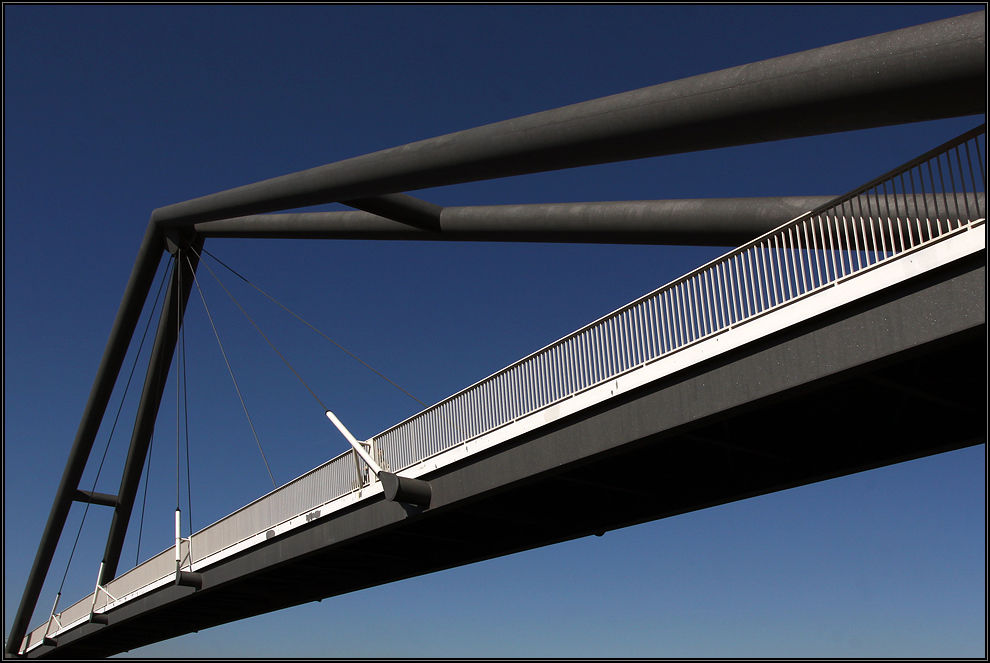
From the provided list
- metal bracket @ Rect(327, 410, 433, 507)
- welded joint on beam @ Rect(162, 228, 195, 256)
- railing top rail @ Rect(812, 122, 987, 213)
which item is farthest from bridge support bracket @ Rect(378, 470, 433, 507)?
welded joint on beam @ Rect(162, 228, 195, 256)

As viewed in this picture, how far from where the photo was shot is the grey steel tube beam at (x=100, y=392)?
30.2m

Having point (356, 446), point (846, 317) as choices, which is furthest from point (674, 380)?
point (356, 446)

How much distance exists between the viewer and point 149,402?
31.8 metres

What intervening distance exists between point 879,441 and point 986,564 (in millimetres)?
6964

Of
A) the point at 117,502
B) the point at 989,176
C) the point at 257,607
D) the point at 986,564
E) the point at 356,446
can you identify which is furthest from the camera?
the point at 117,502

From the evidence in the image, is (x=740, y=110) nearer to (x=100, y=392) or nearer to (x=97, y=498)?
(x=100, y=392)

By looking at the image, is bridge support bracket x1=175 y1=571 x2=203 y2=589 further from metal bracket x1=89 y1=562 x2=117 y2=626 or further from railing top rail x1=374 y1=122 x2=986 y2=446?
railing top rail x1=374 y1=122 x2=986 y2=446

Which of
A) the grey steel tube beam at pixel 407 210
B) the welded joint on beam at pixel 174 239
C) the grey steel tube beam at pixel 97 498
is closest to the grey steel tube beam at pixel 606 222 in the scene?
the grey steel tube beam at pixel 407 210

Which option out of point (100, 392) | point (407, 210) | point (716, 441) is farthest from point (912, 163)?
point (100, 392)

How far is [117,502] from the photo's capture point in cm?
3531

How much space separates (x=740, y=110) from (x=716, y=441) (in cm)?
680

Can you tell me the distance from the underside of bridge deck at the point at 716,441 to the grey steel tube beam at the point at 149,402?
8.66 m

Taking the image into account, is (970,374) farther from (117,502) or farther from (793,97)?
(117,502)

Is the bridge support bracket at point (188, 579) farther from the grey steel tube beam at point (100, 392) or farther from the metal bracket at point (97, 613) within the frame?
the grey steel tube beam at point (100, 392)
